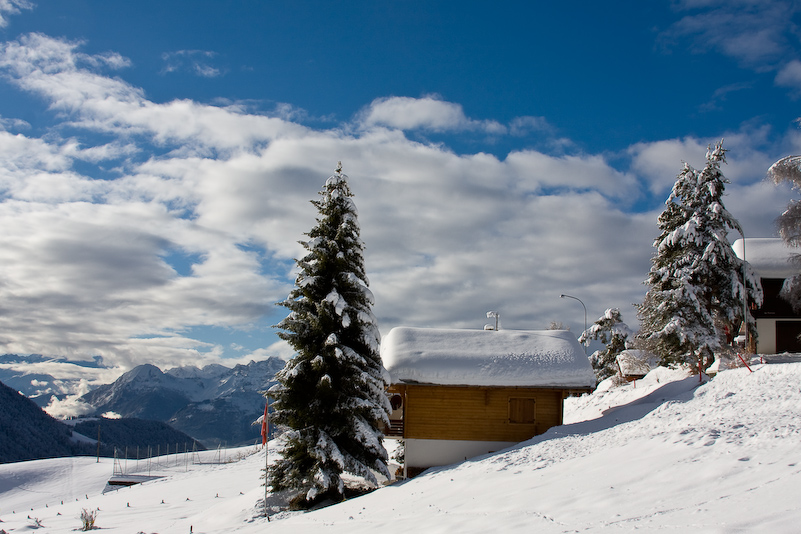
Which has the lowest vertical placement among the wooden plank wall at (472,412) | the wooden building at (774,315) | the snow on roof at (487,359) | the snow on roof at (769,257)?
the wooden plank wall at (472,412)

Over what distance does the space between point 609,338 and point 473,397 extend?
120ft

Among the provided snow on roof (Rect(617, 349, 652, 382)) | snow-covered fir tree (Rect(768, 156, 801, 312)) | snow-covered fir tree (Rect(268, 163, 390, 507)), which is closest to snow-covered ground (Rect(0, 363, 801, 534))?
snow-covered fir tree (Rect(268, 163, 390, 507))

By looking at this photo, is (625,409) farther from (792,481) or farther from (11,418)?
(11,418)

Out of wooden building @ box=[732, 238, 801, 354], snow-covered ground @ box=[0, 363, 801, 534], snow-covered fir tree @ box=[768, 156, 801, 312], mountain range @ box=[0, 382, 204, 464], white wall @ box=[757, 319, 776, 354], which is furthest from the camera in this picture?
mountain range @ box=[0, 382, 204, 464]

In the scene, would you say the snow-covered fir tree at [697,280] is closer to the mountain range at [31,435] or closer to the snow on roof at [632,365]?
the snow on roof at [632,365]

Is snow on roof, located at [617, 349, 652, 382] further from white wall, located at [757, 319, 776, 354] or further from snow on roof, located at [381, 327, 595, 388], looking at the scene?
snow on roof, located at [381, 327, 595, 388]

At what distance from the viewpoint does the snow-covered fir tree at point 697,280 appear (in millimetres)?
28469

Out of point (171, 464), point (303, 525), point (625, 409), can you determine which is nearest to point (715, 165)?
point (625, 409)

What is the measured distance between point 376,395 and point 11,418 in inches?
7458

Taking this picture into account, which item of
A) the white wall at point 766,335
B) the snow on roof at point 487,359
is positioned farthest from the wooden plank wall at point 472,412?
the white wall at point 766,335

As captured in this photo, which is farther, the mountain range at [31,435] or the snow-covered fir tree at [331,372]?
the mountain range at [31,435]

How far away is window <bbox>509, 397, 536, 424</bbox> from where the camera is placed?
25.0 meters

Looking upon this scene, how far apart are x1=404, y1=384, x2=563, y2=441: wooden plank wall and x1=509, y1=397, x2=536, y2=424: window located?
18 cm

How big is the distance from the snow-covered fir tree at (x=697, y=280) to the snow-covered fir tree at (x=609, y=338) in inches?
930
